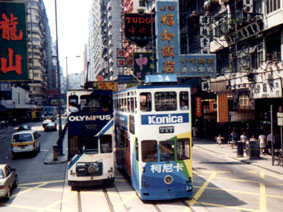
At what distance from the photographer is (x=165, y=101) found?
14.8 metres

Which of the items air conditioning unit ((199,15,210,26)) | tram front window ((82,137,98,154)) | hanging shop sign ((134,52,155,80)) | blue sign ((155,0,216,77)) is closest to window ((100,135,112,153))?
tram front window ((82,137,98,154))

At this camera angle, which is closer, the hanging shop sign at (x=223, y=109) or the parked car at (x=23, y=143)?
the parked car at (x=23, y=143)

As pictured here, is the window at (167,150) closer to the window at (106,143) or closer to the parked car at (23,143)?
the window at (106,143)

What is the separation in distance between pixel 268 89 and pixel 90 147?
50.4 ft

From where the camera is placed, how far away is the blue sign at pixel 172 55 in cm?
3381

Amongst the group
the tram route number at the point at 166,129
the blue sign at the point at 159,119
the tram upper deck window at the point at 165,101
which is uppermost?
the tram upper deck window at the point at 165,101

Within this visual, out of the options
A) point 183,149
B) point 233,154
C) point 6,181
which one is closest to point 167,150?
point 183,149

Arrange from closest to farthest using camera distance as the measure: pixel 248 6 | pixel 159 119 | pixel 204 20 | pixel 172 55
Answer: pixel 159 119 < pixel 248 6 < pixel 172 55 < pixel 204 20

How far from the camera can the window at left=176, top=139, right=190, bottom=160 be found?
14.9 metres

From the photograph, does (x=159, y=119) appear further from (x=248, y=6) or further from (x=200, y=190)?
(x=248, y=6)

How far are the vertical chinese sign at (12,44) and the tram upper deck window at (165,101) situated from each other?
19702mm

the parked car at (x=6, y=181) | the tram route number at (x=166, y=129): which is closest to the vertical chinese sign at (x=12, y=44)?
the parked car at (x=6, y=181)

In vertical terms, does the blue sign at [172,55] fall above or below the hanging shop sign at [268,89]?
above

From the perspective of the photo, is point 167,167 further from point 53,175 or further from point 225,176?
point 53,175
